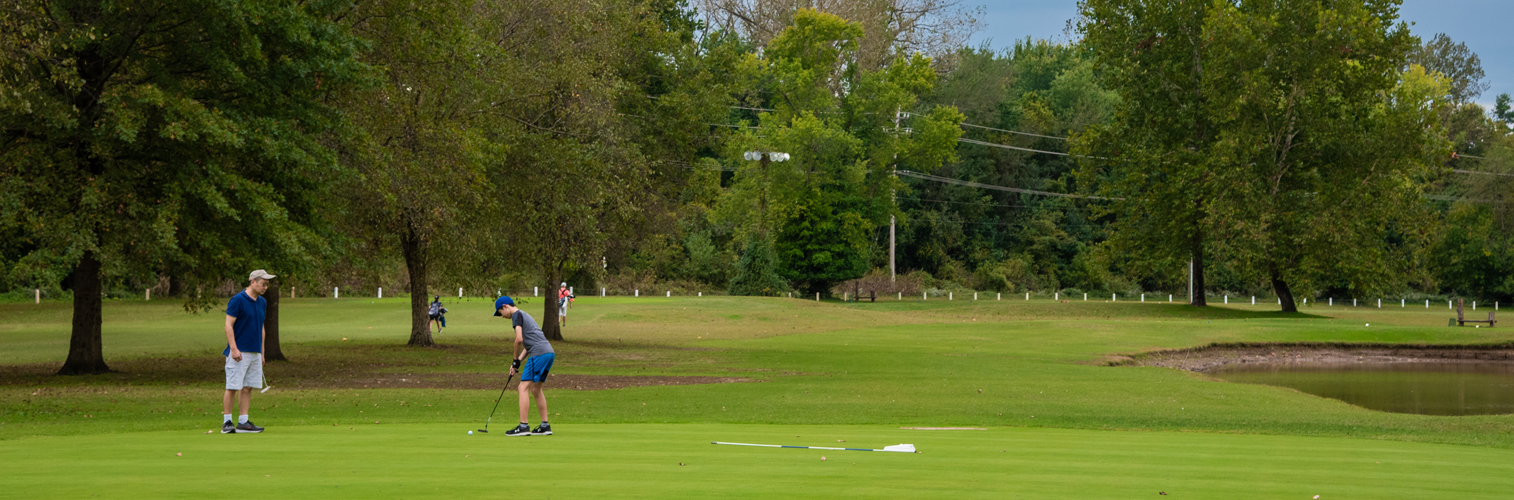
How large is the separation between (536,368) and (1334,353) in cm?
3408

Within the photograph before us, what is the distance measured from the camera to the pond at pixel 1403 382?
25.5 meters

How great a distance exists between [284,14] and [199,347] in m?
16.4

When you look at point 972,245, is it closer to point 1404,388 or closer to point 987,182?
point 987,182

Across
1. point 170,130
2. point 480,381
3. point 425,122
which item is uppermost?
point 425,122

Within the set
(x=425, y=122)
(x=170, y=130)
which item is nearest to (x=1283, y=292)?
(x=425, y=122)

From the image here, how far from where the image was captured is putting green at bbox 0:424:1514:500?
28.9 ft

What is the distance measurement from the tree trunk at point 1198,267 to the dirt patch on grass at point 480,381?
37597mm

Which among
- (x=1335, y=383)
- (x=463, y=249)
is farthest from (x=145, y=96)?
(x=1335, y=383)

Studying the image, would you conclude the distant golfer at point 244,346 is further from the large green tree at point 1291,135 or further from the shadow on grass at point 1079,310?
the large green tree at point 1291,135

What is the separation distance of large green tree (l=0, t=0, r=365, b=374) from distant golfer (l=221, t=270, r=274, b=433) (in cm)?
607

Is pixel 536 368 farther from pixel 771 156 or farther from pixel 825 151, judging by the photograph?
pixel 825 151

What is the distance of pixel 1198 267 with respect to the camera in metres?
58.8

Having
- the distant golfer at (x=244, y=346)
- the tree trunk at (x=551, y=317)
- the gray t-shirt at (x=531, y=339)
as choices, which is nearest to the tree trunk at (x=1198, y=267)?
the tree trunk at (x=551, y=317)

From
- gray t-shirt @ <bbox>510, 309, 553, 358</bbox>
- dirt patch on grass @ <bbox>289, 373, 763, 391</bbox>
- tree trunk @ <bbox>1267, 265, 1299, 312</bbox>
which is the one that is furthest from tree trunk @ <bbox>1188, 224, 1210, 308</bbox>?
gray t-shirt @ <bbox>510, 309, 553, 358</bbox>
